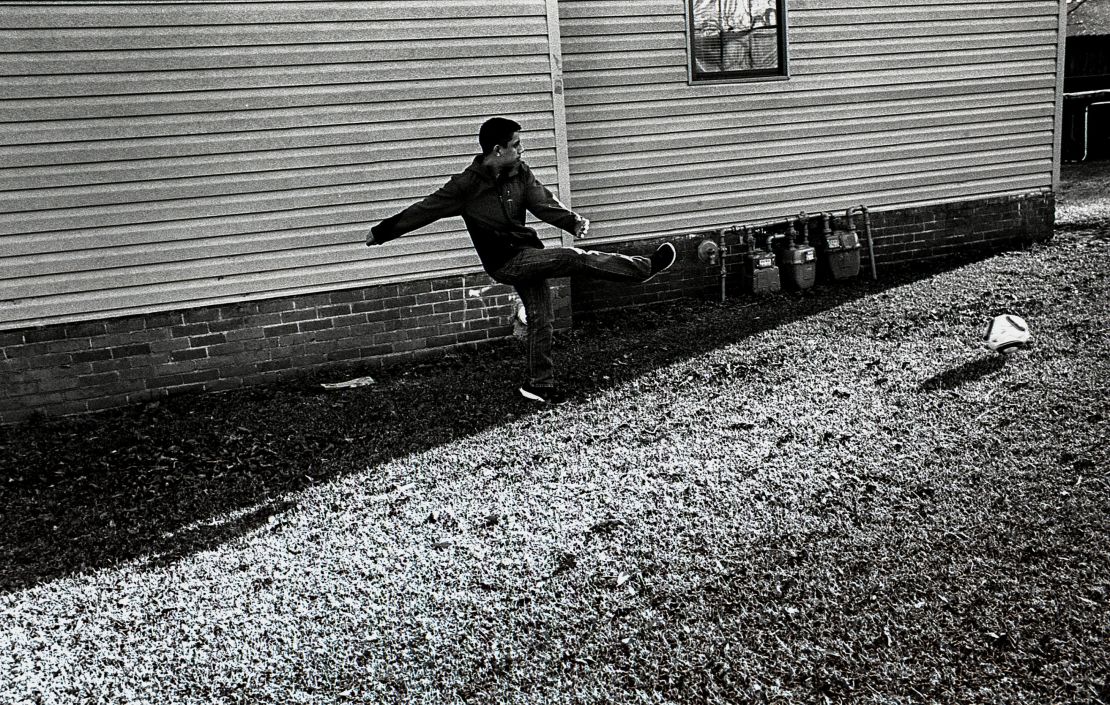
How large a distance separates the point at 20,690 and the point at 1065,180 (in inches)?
681

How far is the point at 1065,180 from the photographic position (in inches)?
642

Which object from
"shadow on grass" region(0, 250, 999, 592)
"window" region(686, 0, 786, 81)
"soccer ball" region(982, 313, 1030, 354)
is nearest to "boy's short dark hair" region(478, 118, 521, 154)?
"shadow on grass" region(0, 250, 999, 592)

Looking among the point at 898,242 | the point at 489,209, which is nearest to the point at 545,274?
the point at 489,209

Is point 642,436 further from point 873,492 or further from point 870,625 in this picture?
point 870,625

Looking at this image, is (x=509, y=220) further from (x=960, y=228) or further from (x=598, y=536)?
(x=960, y=228)

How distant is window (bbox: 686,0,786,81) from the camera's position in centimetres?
906

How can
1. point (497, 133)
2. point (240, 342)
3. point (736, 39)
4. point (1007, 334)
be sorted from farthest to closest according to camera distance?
point (736, 39) → point (240, 342) → point (1007, 334) → point (497, 133)

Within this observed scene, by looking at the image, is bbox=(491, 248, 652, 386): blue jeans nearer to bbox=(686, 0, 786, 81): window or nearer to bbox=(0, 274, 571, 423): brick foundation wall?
bbox=(0, 274, 571, 423): brick foundation wall

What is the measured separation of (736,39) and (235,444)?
20.3ft

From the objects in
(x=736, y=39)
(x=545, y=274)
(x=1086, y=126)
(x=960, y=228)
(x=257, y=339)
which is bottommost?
(x=257, y=339)

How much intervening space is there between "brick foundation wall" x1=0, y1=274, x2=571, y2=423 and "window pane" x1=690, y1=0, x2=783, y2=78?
9.25 ft

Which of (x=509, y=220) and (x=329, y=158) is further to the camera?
(x=329, y=158)

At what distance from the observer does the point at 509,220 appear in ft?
19.8

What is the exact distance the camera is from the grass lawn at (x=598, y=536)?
333 centimetres
